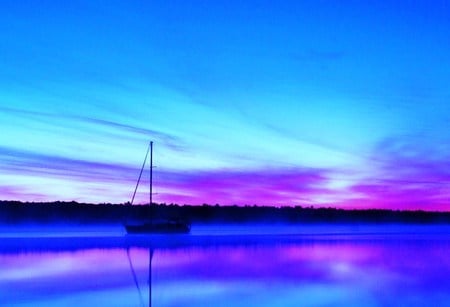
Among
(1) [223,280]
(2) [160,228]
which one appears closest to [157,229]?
(2) [160,228]

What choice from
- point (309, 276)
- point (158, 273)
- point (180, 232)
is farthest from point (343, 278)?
point (180, 232)

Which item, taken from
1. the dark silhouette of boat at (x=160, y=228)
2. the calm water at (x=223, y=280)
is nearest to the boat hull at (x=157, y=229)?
the dark silhouette of boat at (x=160, y=228)

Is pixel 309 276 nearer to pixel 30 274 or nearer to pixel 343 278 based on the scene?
pixel 343 278

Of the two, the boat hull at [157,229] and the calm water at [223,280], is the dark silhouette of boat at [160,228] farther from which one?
the calm water at [223,280]

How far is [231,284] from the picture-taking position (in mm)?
12148

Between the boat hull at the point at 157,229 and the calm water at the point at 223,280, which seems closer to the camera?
the calm water at the point at 223,280

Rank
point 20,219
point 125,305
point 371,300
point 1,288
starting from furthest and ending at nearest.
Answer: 1. point 20,219
2. point 1,288
3. point 371,300
4. point 125,305

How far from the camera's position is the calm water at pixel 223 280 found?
1016 cm

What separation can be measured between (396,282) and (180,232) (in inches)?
1094

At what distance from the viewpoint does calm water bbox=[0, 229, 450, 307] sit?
10156 mm

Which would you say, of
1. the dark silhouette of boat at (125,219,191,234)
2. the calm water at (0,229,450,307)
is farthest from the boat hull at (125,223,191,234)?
the calm water at (0,229,450,307)

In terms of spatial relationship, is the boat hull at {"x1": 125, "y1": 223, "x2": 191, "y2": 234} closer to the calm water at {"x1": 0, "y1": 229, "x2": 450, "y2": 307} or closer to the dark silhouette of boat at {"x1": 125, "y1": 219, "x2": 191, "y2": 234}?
the dark silhouette of boat at {"x1": 125, "y1": 219, "x2": 191, "y2": 234}

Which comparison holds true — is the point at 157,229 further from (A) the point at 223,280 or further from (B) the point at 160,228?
(A) the point at 223,280

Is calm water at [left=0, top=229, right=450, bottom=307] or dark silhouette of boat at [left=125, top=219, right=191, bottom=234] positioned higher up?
dark silhouette of boat at [left=125, top=219, right=191, bottom=234]
